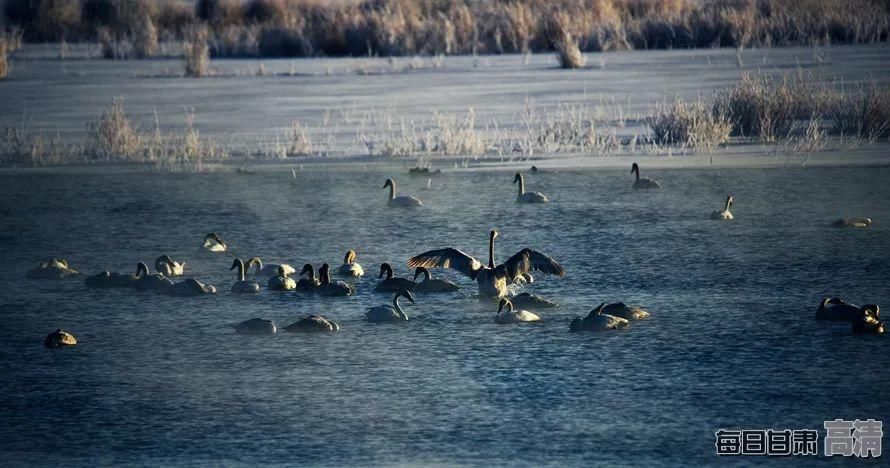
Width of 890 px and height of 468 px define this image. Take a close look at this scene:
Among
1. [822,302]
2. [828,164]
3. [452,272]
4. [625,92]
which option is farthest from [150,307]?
[625,92]

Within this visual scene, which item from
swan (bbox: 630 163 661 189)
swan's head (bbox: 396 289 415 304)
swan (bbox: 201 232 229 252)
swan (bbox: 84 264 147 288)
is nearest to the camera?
swan's head (bbox: 396 289 415 304)

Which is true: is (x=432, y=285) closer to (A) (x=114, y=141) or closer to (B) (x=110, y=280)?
(B) (x=110, y=280)

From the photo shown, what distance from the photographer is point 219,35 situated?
1841 inches

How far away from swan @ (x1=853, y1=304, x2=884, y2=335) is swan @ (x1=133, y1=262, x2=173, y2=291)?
5.55m

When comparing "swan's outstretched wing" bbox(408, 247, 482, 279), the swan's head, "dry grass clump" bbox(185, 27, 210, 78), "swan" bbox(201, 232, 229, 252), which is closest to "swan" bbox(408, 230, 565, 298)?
"swan's outstretched wing" bbox(408, 247, 482, 279)

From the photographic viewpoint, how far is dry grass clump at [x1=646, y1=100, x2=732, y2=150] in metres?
22.5

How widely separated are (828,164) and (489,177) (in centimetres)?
459

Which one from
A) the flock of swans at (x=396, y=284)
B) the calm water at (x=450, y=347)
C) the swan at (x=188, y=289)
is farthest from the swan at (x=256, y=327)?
the swan at (x=188, y=289)

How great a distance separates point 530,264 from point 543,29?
30.9 m

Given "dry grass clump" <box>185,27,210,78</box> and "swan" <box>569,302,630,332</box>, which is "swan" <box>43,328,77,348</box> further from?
"dry grass clump" <box>185,27,210,78</box>

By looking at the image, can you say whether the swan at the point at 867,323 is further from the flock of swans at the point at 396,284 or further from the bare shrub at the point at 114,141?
the bare shrub at the point at 114,141

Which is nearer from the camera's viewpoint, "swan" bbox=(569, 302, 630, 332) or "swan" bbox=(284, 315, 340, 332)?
"swan" bbox=(569, 302, 630, 332)

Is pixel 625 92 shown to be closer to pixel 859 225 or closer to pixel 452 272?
pixel 859 225

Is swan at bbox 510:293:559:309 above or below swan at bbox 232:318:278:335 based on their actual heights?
below
